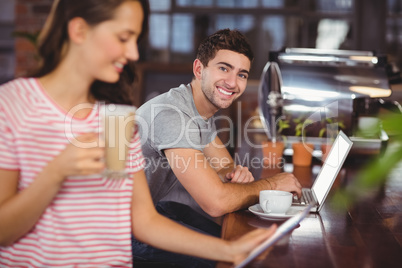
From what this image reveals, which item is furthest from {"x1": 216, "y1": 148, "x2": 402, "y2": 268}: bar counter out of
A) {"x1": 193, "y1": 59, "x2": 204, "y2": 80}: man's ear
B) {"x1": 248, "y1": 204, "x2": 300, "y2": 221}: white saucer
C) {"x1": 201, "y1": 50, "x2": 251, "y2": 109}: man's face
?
{"x1": 193, "y1": 59, "x2": 204, "y2": 80}: man's ear

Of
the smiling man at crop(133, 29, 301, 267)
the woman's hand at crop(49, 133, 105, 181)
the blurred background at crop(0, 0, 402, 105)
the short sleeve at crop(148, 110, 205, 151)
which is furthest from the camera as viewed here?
the blurred background at crop(0, 0, 402, 105)

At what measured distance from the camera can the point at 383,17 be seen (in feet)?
17.0

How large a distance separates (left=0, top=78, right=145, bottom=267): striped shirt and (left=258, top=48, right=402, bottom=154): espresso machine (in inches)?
66.8

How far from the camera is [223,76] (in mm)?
2070

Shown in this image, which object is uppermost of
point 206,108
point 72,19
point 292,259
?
point 72,19

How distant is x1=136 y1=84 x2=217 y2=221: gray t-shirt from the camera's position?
1738 millimetres

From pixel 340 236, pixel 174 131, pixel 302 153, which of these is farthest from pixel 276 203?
pixel 302 153

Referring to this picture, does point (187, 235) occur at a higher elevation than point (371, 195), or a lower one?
higher

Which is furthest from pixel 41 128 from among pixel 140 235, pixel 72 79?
pixel 140 235

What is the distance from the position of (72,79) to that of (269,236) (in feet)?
1.82

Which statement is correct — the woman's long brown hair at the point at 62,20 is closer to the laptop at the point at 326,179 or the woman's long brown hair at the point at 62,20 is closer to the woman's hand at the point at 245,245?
the woman's hand at the point at 245,245

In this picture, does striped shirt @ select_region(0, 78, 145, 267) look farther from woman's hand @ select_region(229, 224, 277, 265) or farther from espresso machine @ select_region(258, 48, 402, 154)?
espresso machine @ select_region(258, 48, 402, 154)

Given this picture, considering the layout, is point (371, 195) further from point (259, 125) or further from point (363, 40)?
point (363, 40)

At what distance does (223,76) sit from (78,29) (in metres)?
1.05
